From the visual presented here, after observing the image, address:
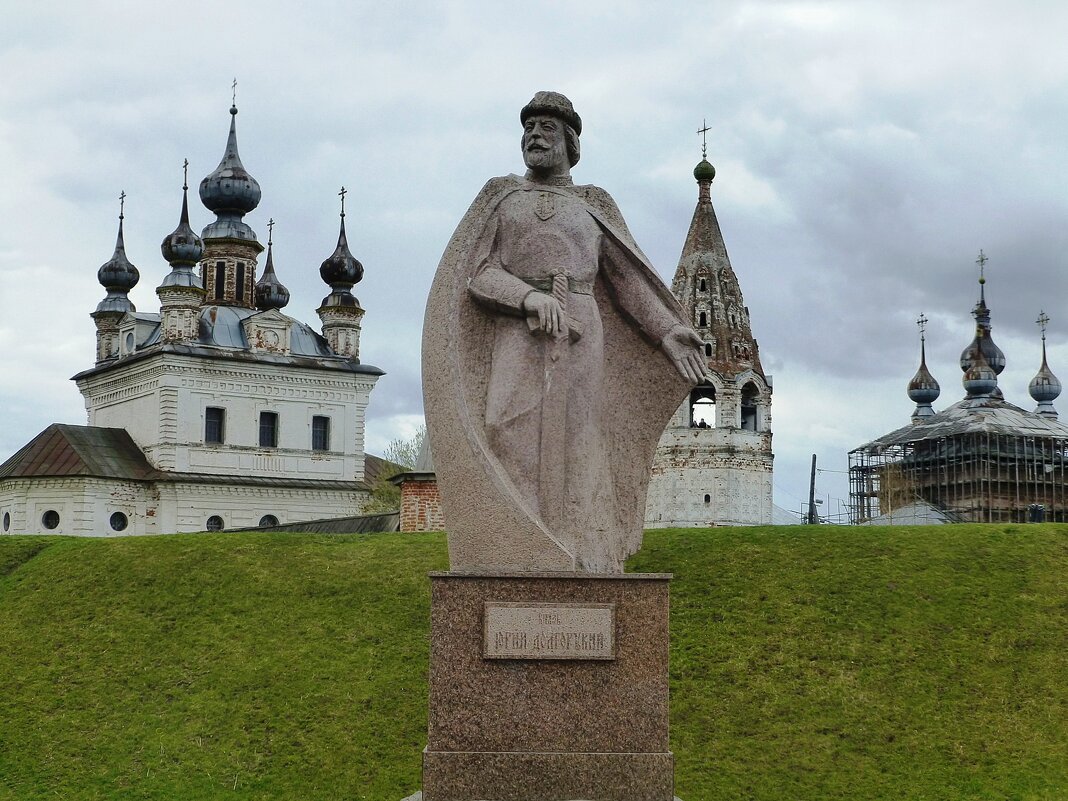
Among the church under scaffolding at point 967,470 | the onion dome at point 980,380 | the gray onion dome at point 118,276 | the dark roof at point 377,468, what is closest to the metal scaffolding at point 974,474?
the church under scaffolding at point 967,470

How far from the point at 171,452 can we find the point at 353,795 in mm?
39138

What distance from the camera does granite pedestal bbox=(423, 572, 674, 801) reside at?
7.15m

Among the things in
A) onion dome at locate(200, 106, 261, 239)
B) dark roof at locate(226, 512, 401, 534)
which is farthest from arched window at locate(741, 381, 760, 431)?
dark roof at locate(226, 512, 401, 534)

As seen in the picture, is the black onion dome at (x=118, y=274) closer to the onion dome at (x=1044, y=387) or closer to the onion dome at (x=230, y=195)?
the onion dome at (x=230, y=195)

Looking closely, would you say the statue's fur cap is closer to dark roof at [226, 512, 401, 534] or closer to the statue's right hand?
the statue's right hand

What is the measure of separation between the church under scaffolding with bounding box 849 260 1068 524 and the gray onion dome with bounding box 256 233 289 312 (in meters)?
26.0

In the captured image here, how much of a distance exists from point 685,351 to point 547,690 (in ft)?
6.68

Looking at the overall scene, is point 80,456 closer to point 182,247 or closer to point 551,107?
point 182,247

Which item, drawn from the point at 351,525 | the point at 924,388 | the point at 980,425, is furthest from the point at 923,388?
the point at 351,525

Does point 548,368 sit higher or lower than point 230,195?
lower

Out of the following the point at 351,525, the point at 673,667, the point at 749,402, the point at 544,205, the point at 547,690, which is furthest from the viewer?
the point at 749,402

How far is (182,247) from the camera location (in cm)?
5369

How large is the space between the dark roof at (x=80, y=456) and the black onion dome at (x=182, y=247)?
700 centimetres

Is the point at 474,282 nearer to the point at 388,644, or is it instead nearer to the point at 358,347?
the point at 388,644
